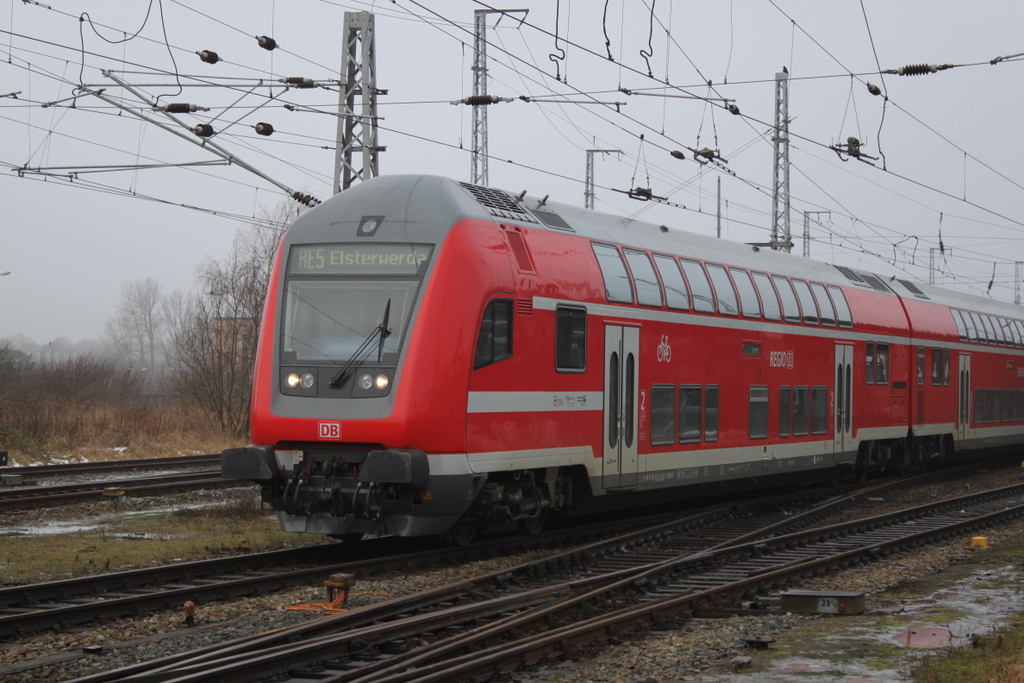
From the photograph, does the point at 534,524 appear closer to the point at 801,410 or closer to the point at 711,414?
the point at 711,414

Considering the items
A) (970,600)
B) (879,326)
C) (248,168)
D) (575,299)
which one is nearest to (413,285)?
(575,299)

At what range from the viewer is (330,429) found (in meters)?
11.4

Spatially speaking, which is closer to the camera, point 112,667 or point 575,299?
point 112,667

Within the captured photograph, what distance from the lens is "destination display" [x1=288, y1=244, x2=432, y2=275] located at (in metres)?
11.7

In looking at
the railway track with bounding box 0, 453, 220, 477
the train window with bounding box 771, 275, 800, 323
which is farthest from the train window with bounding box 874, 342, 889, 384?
the railway track with bounding box 0, 453, 220, 477

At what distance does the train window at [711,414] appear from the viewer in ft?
53.5

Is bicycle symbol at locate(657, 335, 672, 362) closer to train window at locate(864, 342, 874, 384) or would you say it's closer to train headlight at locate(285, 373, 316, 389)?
train headlight at locate(285, 373, 316, 389)

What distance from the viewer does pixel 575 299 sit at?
1334cm

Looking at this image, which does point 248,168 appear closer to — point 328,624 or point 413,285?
point 413,285

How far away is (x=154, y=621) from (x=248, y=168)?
36.4 ft

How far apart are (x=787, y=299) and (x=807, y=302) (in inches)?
31.4

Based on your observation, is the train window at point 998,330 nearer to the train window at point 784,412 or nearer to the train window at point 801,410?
the train window at point 801,410

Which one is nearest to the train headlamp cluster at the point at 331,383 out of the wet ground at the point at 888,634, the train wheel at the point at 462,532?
the train wheel at the point at 462,532

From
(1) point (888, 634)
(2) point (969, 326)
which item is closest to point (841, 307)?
(2) point (969, 326)
